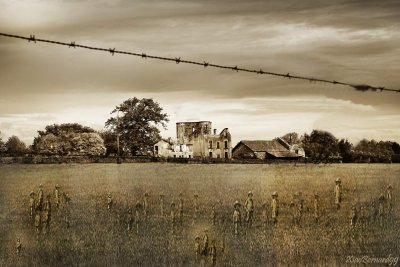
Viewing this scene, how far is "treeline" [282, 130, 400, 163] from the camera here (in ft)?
324

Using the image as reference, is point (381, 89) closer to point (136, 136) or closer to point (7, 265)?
point (7, 265)

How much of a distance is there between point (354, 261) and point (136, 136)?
7597 centimetres

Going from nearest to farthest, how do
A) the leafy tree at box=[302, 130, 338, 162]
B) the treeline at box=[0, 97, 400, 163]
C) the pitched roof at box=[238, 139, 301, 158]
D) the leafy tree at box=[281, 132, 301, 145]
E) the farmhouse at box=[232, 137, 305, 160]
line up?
the treeline at box=[0, 97, 400, 163], the farmhouse at box=[232, 137, 305, 160], the pitched roof at box=[238, 139, 301, 158], the leafy tree at box=[302, 130, 338, 162], the leafy tree at box=[281, 132, 301, 145]

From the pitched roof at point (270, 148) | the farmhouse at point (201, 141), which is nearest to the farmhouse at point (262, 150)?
the pitched roof at point (270, 148)

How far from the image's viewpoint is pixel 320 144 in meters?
116

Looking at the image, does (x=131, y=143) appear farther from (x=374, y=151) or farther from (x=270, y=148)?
(x=374, y=151)

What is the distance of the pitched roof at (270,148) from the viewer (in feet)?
348

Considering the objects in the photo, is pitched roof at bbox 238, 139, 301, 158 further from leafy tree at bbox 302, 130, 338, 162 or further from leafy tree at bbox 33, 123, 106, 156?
leafy tree at bbox 33, 123, 106, 156

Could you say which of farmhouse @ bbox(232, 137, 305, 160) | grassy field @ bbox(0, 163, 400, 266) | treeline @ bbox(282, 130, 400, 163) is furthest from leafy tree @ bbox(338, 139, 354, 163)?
grassy field @ bbox(0, 163, 400, 266)

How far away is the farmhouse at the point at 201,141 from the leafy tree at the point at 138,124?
16.3 meters

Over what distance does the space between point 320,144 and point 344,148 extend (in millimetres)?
7748

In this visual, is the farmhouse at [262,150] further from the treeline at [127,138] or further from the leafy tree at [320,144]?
the treeline at [127,138]

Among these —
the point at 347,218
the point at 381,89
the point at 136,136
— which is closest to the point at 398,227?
the point at 347,218

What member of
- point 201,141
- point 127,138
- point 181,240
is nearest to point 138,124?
point 127,138
